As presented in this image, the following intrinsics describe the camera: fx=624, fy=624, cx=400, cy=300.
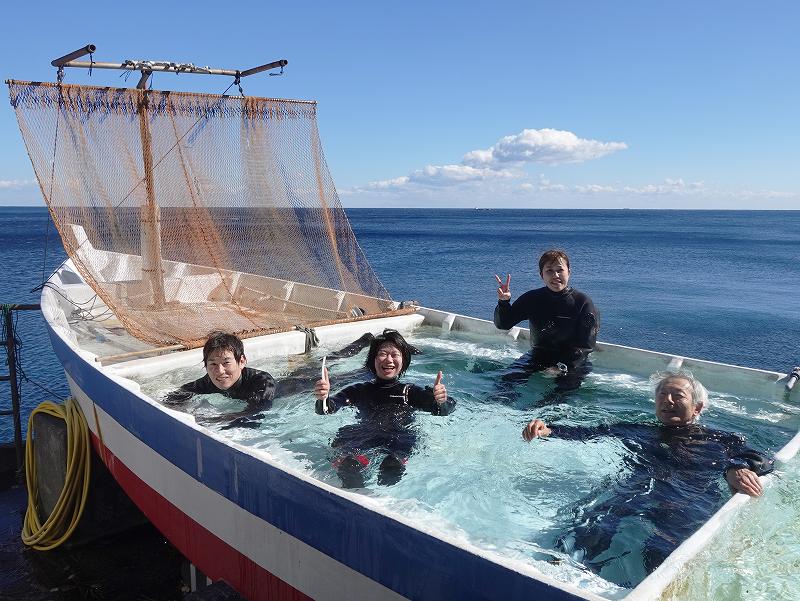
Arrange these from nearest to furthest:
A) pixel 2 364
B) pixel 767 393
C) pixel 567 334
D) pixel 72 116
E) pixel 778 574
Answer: pixel 778 574, pixel 767 393, pixel 567 334, pixel 72 116, pixel 2 364

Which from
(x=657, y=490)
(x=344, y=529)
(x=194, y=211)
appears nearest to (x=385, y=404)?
(x=344, y=529)

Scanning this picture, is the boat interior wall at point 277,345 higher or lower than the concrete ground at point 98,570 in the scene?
higher

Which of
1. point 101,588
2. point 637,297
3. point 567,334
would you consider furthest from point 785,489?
point 637,297

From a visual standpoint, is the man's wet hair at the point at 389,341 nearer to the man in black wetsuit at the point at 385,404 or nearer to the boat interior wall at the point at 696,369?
the man in black wetsuit at the point at 385,404

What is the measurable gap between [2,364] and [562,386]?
538 inches

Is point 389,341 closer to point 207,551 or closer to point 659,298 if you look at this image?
point 207,551

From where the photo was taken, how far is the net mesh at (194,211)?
26.3ft

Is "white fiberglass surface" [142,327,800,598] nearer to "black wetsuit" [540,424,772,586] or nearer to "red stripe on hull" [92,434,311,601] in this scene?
"black wetsuit" [540,424,772,586]

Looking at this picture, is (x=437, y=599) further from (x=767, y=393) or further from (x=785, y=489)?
(x=767, y=393)

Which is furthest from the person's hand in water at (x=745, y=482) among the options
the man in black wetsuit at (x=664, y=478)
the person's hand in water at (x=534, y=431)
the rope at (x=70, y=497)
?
the rope at (x=70, y=497)

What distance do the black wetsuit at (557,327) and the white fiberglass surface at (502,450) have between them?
0.21 m

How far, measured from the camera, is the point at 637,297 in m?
25.6

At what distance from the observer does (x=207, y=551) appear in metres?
5.09

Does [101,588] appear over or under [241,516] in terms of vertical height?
under
